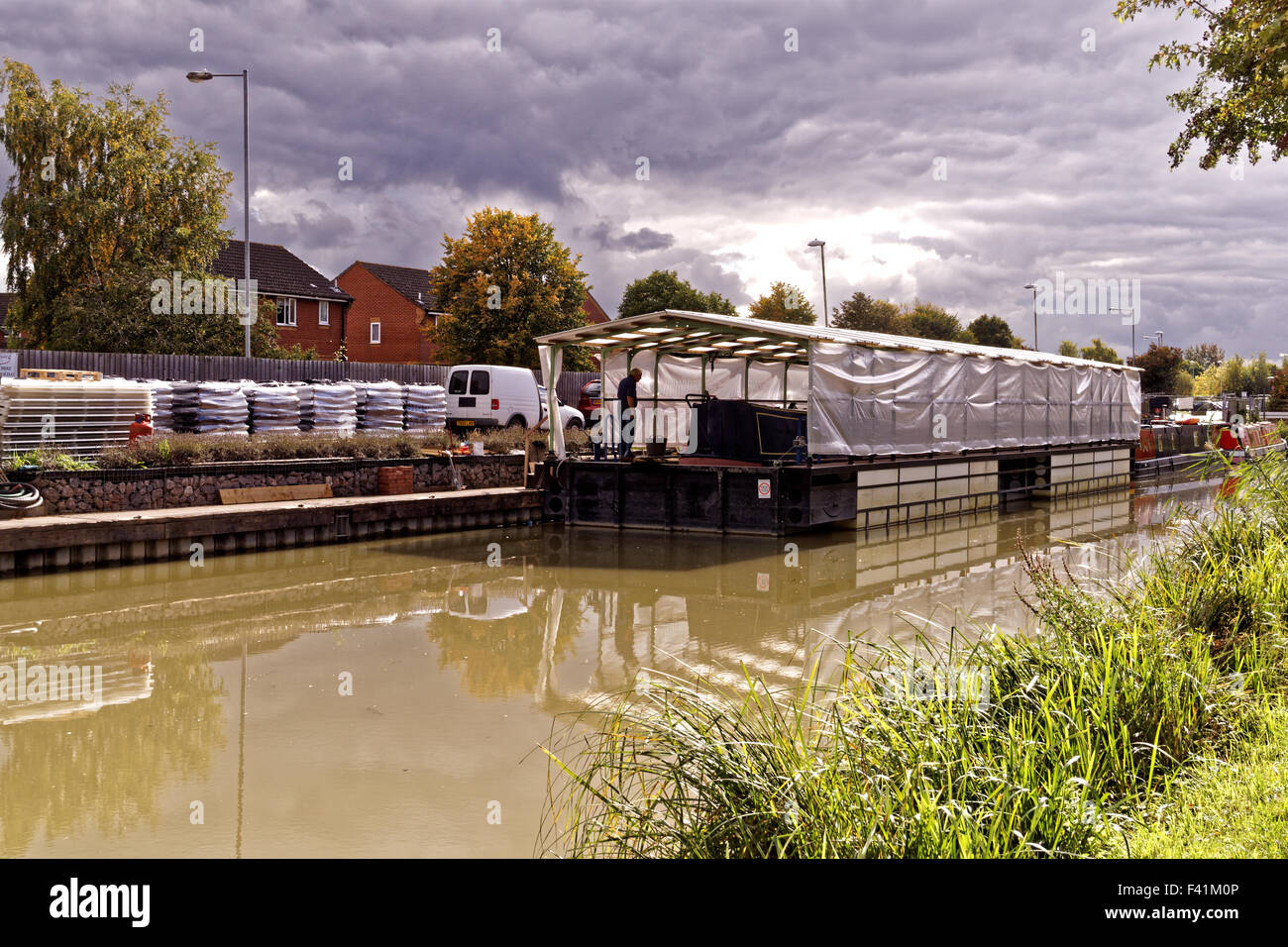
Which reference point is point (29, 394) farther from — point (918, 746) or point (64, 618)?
point (918, 746)

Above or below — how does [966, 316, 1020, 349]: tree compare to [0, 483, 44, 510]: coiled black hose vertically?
above

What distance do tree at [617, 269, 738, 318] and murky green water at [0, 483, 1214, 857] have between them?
42.3 meters

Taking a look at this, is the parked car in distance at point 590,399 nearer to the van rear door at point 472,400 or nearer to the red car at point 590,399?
the red car at point 590,399

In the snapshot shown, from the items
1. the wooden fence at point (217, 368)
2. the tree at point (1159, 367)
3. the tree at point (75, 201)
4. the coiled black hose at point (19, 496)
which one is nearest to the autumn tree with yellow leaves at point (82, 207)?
the tree at point (75, 201)

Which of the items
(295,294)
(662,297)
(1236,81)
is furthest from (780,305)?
(1236,81)

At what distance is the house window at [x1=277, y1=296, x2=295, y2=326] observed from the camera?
157 ft

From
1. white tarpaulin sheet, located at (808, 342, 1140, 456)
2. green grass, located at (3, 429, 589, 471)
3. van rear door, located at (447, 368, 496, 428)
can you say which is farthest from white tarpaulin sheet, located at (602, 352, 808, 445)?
van rear door, located at (447, 368, 496, 428)

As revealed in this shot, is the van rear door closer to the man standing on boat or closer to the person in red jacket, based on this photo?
the man standing on boat

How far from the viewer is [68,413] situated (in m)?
16.2

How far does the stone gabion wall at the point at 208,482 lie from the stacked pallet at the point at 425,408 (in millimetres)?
5790

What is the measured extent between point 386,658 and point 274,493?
8.79 metres

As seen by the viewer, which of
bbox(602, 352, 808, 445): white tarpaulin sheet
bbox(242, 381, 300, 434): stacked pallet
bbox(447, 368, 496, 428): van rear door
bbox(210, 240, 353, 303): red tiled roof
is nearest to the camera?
bbox(602, 352, 808, 445): white tarpaulin sheet

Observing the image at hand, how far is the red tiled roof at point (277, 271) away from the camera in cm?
4756

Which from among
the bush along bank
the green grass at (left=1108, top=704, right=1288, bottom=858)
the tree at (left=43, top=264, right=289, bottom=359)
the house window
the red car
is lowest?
A: the green grass at (left=1108, top=704, right=1288, bottom=858)
